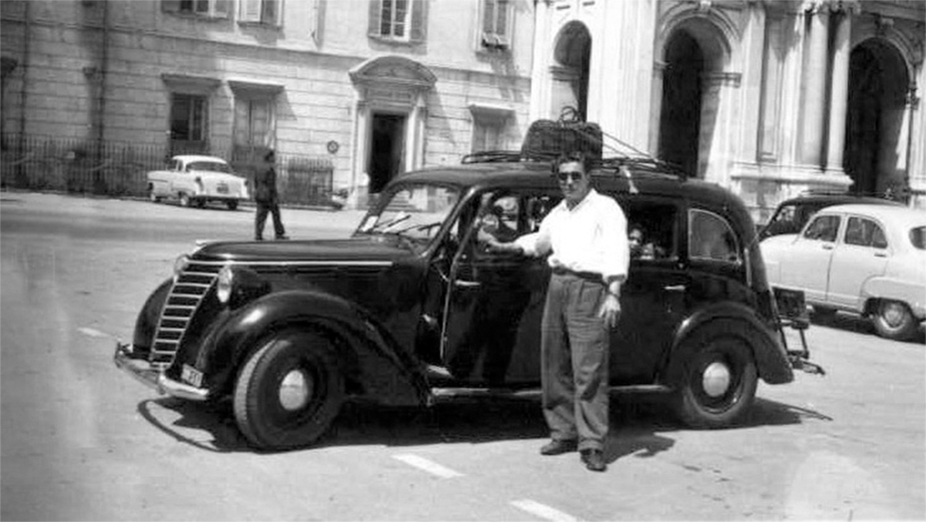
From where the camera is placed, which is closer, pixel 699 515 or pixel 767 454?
pixel 699 515

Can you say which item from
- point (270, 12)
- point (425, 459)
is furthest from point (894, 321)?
point (270, 12)

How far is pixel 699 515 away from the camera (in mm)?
6383

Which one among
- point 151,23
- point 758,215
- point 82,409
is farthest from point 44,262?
point 758,215

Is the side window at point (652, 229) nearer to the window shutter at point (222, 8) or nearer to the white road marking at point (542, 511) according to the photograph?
the white road marking at point (542, 511)

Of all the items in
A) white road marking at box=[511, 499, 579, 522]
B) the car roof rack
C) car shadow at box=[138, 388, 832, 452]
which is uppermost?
the car roof rack

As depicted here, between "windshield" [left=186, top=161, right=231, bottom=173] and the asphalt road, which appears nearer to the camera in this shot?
the asphalt road

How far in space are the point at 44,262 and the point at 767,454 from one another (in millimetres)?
11339

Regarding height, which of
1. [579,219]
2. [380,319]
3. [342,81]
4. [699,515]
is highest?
[342,81]

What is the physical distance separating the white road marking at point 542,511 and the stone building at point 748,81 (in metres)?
27.3

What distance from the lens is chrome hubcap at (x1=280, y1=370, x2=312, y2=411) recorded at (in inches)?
280

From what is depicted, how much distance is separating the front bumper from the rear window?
438 inches

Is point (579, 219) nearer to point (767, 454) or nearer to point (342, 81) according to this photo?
point (767, 454)

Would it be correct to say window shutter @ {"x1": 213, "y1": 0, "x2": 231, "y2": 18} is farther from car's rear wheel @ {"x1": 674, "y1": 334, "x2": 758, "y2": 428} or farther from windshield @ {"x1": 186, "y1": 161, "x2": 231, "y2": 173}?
car's rear wheel @ {"x1": 674, "y1": 334, "x2": 758, "y2": 428}

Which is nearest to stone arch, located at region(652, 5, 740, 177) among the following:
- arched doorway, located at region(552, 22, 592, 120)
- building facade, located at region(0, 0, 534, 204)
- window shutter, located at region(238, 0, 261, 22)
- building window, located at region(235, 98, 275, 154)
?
arched doorway, located at region(552, 22, 592, 120)
